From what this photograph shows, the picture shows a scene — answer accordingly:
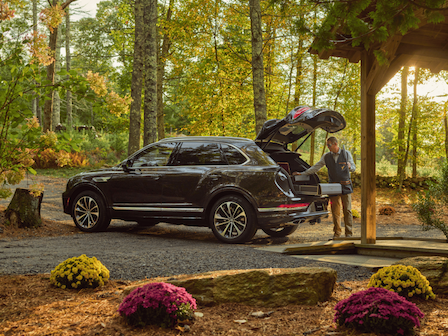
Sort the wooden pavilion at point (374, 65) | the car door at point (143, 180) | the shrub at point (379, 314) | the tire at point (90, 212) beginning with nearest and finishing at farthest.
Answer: the shrub at point (379, 314)
the wooden pavilion at point (374, 65)
the car door at point (143, 180)
the tire at point (90, 212)

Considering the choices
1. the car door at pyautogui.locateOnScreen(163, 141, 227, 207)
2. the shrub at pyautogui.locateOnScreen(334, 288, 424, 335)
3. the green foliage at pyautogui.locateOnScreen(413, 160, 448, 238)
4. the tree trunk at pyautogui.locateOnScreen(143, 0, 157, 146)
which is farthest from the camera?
the tree trunk at pyautogui.locateOnScreen(143, 0, 157, 146)

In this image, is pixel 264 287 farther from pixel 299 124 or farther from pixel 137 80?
pixel 137 80

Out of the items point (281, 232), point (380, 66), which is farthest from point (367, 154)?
point (281, 232)

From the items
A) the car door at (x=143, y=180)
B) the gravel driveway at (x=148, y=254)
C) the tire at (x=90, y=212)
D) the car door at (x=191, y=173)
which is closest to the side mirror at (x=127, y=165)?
the car door at (x=143, y=180)

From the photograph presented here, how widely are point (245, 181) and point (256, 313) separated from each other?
3.49 m

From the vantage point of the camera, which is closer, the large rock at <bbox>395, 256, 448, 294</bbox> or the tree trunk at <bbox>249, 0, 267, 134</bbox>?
the large rock at <bbox>395, 256, 448, 294</bbox>

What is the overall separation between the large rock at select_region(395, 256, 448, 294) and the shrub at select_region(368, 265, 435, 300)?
8.8 inches

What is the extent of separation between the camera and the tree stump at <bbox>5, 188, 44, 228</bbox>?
786 centimetres

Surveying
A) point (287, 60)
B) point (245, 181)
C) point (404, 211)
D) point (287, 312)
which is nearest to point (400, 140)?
point (404, 211)

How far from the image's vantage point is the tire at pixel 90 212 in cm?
817

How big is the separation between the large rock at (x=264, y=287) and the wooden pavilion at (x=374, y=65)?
7.97 ft

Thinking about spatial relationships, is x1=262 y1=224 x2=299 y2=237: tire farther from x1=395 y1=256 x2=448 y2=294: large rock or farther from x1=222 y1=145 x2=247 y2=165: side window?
x1=395 y1=256 x2=448 y2=294: large rock

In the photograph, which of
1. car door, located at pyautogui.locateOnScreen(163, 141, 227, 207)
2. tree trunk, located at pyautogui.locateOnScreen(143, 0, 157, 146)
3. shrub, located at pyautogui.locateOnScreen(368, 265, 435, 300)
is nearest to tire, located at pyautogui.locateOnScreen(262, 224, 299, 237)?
car door, located at pyautogui.locateOnScreen(163, 141, 227, 207)

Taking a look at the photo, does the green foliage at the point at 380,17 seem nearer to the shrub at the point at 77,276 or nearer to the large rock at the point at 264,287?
the large rock at the point at 264,287
